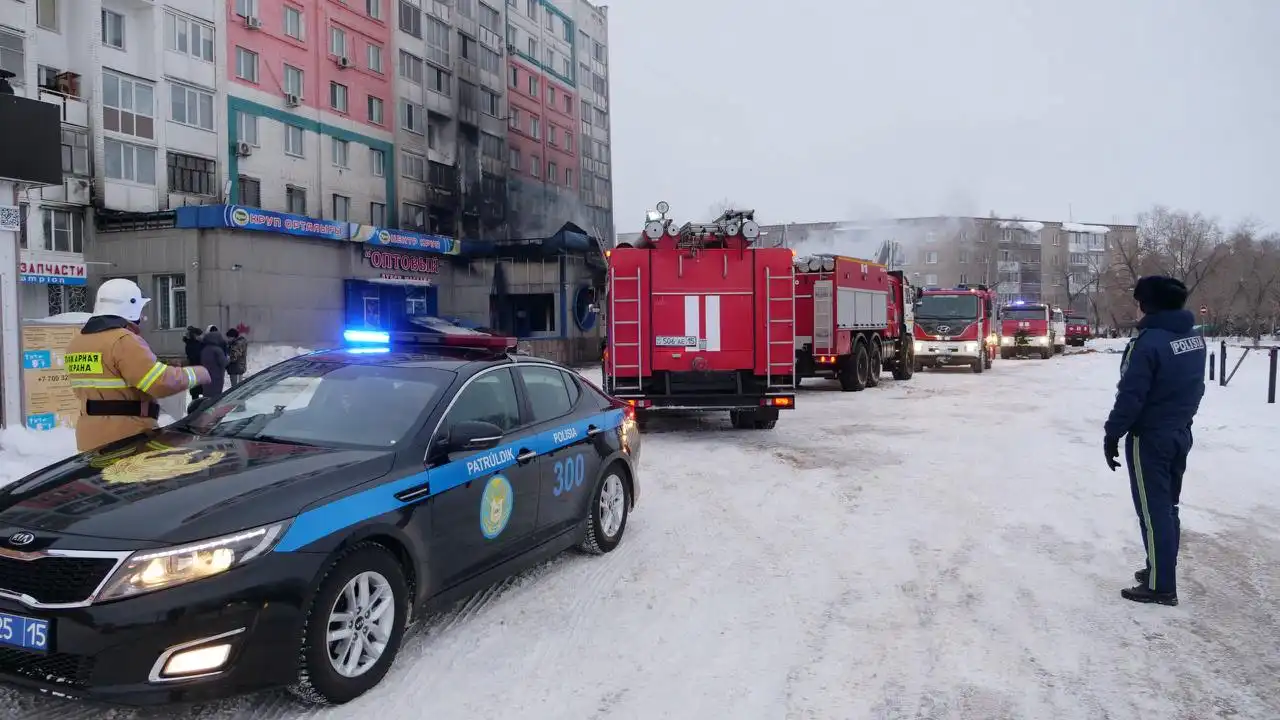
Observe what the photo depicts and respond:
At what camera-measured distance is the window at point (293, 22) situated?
110 ft

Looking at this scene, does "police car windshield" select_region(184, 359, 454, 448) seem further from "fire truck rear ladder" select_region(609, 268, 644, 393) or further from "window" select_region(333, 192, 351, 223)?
"window" select_region(333, 192, 351, 223)

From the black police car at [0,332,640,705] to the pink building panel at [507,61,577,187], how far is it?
45987 mm

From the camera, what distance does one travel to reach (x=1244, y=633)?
14.8 ft

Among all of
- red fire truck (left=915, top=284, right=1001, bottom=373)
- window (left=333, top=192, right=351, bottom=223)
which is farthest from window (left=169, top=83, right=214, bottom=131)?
red fire truck (left=915, top=284, right=1001, bottom=373)

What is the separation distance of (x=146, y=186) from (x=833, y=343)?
A: 24.1 meters

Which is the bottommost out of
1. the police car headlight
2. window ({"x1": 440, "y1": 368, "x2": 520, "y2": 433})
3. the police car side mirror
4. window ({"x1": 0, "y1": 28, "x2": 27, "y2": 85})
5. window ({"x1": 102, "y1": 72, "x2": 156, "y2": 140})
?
the police car headlight

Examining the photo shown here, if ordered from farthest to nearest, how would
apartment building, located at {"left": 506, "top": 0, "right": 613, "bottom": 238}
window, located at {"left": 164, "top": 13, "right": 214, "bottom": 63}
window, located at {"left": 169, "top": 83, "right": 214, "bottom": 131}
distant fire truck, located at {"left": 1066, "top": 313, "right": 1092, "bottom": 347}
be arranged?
distant fire truck, located at {"left": 1066, "top": 313, "right": 1092, "bottom": 347}
apartment building, located at {"left": 506, "top": 0, "right": 613, "bottom": 238}
window, located at {"left": 169, "top": 83, "right": 214, "bottom": 131}
window, located at {"left": 164, "top": 13, "right": 214, "bottom": 63}

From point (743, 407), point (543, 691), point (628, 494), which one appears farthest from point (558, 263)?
point (543, 691)

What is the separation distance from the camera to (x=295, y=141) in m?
34.0

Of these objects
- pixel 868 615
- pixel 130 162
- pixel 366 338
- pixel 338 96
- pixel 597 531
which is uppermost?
pixel 338 96

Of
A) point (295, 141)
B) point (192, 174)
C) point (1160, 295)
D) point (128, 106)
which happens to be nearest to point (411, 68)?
point (295, 141)

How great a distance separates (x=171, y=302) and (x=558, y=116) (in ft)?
101

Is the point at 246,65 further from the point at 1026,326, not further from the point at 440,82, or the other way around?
the point at 1026,326

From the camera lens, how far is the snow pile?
117m
